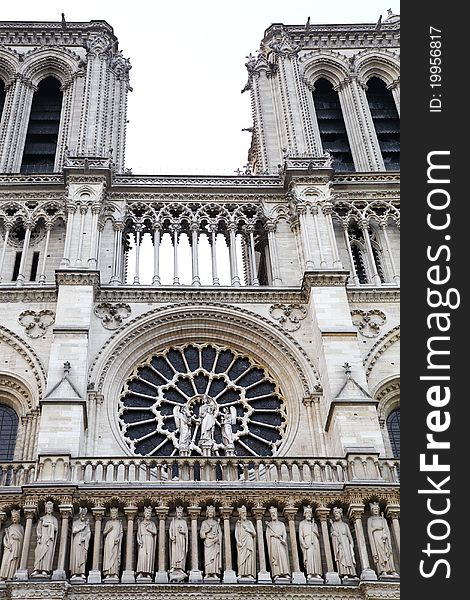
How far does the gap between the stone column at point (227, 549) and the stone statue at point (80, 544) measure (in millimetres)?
2297

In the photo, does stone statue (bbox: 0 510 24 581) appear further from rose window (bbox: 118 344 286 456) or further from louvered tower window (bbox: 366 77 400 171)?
louvered tower window (bbox: 366 77 400 171)

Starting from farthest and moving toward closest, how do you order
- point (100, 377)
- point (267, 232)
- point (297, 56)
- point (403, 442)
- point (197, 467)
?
point (297, 56), point (267, 232), point (100, 377), point (197, 467), point (403, 442)

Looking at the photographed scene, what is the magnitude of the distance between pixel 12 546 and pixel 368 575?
5923mm

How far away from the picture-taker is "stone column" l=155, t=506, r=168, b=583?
14711 mm

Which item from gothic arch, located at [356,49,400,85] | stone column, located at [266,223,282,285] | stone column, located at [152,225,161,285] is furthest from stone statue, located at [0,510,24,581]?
gothic arch, located at [356,49,400,85]

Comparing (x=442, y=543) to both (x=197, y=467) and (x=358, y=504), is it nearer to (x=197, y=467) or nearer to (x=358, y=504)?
(x=358, y=504)

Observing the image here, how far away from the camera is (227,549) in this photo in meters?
15.1

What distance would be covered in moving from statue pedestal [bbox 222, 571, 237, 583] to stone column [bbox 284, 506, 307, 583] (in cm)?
97

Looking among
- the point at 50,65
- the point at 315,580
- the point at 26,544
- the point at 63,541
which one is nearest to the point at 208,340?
the point at 63,541

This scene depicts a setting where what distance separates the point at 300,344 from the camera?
20.1 meters

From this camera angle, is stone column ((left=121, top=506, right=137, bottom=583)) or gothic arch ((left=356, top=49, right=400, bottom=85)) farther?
gothic arch ((left=356, top=49, right=400, bottom=85))

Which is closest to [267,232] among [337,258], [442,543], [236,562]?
[337,258]

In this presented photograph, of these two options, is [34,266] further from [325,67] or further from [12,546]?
[325,67]

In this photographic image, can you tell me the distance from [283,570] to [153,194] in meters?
11.3
